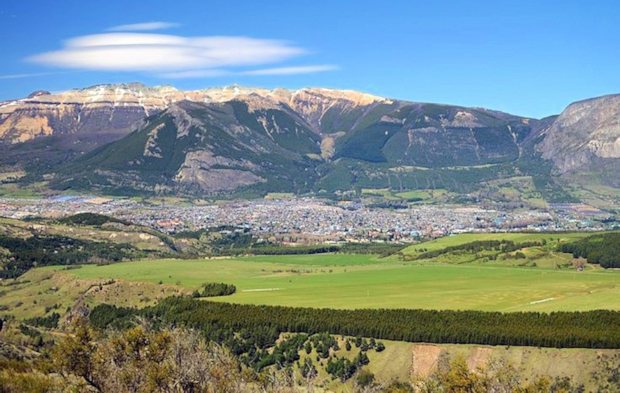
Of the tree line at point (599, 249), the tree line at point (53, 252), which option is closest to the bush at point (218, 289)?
the tree line at point (53, 252)

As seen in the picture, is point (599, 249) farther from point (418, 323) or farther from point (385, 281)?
point (418, 323)

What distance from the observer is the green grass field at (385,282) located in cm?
11425

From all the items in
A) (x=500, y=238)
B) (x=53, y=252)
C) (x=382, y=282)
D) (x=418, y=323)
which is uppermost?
(x=500, y=238)

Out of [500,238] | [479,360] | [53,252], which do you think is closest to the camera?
[479,360]

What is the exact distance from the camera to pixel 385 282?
5418 inches

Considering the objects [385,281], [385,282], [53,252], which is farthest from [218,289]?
[53,252]

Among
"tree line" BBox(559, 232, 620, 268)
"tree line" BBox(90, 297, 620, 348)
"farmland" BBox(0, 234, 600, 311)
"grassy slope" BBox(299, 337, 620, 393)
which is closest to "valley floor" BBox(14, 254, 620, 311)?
"farmland" BBox(0, 234, 600, 311)

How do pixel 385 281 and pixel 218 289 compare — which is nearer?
pixel 218 289

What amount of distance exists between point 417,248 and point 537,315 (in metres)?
95.4

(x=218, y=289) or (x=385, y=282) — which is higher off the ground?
(x=385, y=282)

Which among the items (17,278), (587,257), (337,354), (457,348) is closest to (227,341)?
(337,354)

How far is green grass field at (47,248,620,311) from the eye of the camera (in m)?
114

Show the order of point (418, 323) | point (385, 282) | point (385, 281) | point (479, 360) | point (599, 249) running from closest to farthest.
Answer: point (479, 360) < point (418, 323) < point (385, 282) < point (385, 281) < point (599, 249)

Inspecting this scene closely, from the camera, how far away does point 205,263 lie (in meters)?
166
